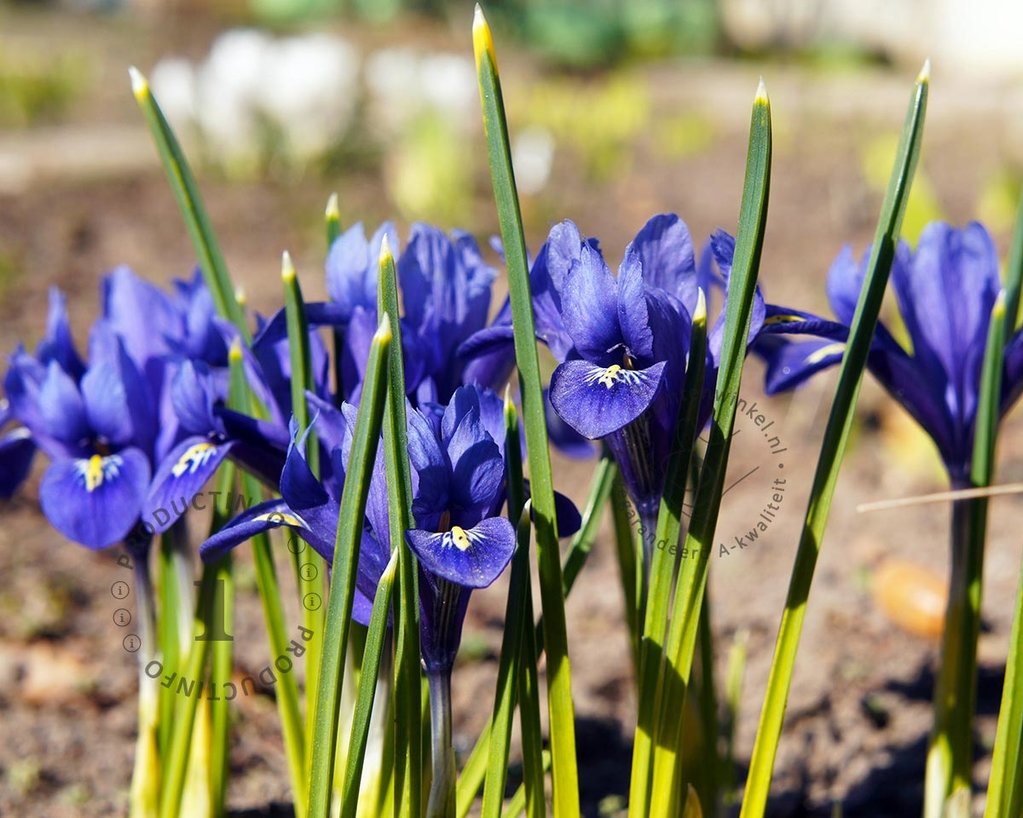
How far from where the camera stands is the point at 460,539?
104 cm

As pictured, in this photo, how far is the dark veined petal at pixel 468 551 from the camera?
38.9 inches

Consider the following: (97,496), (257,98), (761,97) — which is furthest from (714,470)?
(257,98)

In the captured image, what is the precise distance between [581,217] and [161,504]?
14.9 ft

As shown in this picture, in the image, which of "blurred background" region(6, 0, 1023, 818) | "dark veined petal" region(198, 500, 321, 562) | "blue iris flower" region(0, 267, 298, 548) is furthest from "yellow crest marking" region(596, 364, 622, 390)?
"blurred background" region(6, 0, 1023, 818)

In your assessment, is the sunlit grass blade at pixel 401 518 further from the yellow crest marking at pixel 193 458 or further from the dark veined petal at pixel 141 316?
the dark veined petal at pixel 141 316

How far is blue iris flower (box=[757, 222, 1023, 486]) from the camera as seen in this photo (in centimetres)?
141

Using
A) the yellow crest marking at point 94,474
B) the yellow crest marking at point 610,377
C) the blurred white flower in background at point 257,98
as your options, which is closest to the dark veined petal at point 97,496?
the yellow crest marking at point 94,474

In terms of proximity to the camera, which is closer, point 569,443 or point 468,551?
point 468,551

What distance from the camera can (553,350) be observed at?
122 cm

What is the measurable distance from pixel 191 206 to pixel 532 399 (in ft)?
1.82

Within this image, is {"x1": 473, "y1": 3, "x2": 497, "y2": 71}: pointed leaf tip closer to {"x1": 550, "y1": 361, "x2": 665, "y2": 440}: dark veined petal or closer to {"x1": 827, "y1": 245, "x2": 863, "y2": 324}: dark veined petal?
{"x1": 550, "y1": 361, "x2": 665, "y2": 440}: dark veined petal

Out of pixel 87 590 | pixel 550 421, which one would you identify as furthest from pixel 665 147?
pixel 550 421

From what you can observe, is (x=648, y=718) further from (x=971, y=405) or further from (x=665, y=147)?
(x=665, y=147)

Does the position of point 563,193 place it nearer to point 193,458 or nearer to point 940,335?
point 940,335
